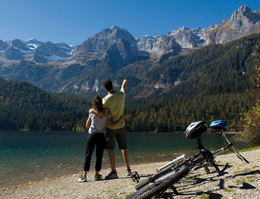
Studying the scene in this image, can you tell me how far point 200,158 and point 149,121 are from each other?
132876 millimetres

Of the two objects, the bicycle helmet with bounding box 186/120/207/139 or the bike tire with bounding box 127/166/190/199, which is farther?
the bicycle helmet with bounding box 186/120/207/139

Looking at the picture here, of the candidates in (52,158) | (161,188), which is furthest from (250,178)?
(52,158)

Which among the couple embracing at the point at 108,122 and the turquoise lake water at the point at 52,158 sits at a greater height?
the couple embracing at the point at 108,122

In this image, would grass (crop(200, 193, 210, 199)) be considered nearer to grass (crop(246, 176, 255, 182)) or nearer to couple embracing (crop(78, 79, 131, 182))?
grass (crop(246, 176, 255, 182))

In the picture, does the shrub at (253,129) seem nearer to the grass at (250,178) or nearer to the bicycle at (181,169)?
the bicycle at (181,169)

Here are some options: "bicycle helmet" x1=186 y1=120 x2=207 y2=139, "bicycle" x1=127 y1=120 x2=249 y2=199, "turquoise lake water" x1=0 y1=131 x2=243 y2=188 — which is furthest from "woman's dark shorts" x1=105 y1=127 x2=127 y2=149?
"bicycle helmet" x1=186 y1=120 x2=207 y2=139

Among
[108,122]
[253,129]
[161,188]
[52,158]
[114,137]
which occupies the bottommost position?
[52,158]

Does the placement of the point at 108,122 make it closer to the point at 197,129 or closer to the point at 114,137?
the point at 114,137

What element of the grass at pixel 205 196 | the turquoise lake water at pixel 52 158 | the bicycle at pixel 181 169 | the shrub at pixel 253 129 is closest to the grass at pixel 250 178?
the bicycle at pixel 181 169

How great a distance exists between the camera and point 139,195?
4.34 meters

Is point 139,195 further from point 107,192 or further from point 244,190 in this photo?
point 107,192

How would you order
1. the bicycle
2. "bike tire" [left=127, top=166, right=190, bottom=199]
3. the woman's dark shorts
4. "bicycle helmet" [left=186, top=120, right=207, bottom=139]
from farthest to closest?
the woman's dark shorts, "bicycle helmet" [left=186, top=120, right=207, bottom=139], the bicycle, "bike tire" [left=127, top=166, right=190, bottom=199]

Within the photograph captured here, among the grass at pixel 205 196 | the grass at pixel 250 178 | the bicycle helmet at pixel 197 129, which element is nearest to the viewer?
the grass at pixel 205 196

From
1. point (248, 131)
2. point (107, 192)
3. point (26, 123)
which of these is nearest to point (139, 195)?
point (107, 192)
